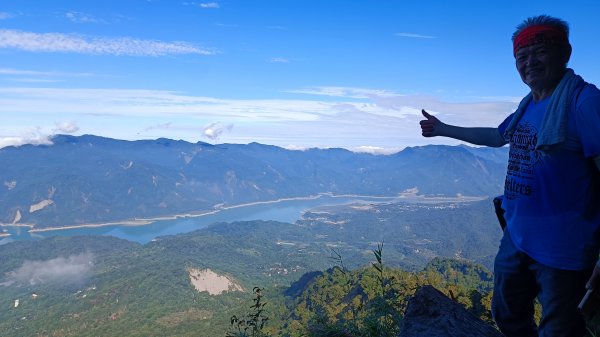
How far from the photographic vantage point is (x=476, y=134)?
292cm

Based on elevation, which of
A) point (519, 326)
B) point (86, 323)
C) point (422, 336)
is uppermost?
point (519, 326)

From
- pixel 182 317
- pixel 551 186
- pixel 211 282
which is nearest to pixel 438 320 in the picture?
pixel 551 186

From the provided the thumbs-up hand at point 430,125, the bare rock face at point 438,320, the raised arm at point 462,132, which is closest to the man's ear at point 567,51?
the raised arm at point 462,132

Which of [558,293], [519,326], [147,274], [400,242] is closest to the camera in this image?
[558,293]

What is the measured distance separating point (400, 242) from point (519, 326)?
503ft

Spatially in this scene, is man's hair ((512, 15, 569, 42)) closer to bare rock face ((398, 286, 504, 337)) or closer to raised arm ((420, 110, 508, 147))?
raised arm ((420, 110, 508, 147))

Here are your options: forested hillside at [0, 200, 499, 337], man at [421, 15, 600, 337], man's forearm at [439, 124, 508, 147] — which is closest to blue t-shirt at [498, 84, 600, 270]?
man at [421, 15, 600, 337]

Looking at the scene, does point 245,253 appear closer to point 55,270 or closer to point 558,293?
point 55,270

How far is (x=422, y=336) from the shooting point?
121 inches

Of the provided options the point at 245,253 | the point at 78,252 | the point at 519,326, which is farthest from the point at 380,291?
the point at 78,252

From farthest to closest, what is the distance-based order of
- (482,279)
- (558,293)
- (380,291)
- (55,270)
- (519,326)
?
(55,270), (482,279), (380,291), (519,326), (558,293)

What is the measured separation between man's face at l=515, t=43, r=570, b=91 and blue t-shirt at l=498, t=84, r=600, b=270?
0.35ft

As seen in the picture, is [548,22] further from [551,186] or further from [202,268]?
[202,268]

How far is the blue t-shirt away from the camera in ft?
Answer: 6.52
